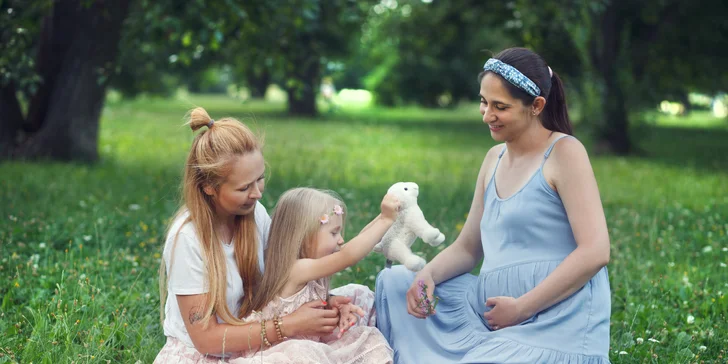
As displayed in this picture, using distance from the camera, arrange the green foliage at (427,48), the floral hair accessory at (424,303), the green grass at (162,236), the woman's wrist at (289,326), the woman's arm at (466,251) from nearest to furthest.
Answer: the woman's wrist at (289,326) → the floral hair accessory at (424,303) → the woman's arm at (466,251) → the green grass at (162,236) → the green foliage at (427,48)

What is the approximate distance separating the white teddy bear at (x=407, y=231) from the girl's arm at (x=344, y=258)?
16 cm

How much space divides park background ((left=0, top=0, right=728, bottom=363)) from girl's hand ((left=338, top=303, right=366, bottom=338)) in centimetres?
73

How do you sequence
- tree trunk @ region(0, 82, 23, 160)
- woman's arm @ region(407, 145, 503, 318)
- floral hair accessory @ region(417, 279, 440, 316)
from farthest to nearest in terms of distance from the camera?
tree trunk @ region(0, 82, 23, 160) < woman's arm @ region(407, 145, 503, 318) < floral hair accessory @ region(417, 279, 440, 316)

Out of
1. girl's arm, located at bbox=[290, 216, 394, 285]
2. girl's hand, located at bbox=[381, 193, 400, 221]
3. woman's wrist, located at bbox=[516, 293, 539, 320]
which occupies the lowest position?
woman's wrist, located at bbox=[516, 293, 539, 320]

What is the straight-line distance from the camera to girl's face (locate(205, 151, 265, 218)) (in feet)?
10.6

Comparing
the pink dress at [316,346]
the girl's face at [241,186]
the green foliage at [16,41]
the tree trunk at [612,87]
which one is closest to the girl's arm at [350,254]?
the pink dress at [316,346]

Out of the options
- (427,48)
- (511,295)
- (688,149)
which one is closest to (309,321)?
(511,295)

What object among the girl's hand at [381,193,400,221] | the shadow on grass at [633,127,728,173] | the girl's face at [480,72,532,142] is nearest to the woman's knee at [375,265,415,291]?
the girl's hand at [381,193,400,221]

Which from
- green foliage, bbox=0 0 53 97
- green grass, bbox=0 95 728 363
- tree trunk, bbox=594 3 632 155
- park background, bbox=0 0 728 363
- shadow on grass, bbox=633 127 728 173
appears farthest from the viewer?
tree trunk, bbox=594 3 632 155

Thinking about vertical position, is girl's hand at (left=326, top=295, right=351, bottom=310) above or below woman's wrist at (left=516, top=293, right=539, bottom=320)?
below

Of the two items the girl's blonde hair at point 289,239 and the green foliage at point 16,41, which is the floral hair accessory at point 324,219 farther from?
the green foliage at point 16,41

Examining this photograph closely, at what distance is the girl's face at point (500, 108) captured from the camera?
10.9 feet

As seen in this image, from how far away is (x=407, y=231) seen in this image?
136 inches

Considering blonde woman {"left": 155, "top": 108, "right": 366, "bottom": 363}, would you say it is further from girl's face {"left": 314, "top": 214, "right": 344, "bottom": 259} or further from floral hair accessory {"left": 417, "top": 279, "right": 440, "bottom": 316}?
floral hair accessory {"left": 417, "top": 279, "right": 440, "bottom": 316}
